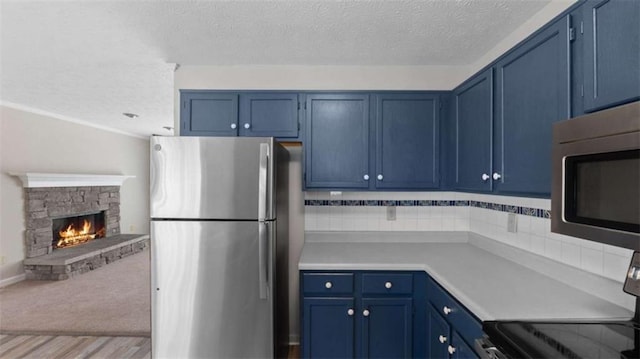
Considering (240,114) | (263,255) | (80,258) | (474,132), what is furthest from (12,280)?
(474,132)

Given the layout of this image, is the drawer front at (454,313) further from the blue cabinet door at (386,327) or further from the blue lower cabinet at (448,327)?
the blue cabinet door at (386,327)

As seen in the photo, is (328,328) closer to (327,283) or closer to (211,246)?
(327,283)

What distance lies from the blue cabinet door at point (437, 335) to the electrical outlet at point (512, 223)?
2.50 ft

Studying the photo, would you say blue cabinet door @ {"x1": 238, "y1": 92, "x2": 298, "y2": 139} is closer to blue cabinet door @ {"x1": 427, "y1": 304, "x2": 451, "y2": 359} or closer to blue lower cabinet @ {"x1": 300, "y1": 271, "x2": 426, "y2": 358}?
blue lower cabinet @ {"x1": 300, "y1": 271, "x2": 426, "y2": 358}

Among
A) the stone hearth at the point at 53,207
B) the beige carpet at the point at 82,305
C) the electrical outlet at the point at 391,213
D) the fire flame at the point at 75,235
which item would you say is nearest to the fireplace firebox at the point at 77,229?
the fire flame at the point at 75,235

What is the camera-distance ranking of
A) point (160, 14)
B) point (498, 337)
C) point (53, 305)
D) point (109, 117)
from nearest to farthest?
point (498, 337) → point (160, 14) → point (53, 305) → point (109, 117)

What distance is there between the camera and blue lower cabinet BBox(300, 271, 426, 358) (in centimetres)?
202

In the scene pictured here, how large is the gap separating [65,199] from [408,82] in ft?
18.3

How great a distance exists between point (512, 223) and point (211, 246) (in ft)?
6.41

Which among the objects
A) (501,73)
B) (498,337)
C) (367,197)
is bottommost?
(498,337)

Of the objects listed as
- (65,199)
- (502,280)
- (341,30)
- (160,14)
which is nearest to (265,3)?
(341,30)

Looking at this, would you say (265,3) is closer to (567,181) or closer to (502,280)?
(567,181)

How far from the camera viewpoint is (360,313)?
2047mm

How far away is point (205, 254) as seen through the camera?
6.36 ft
